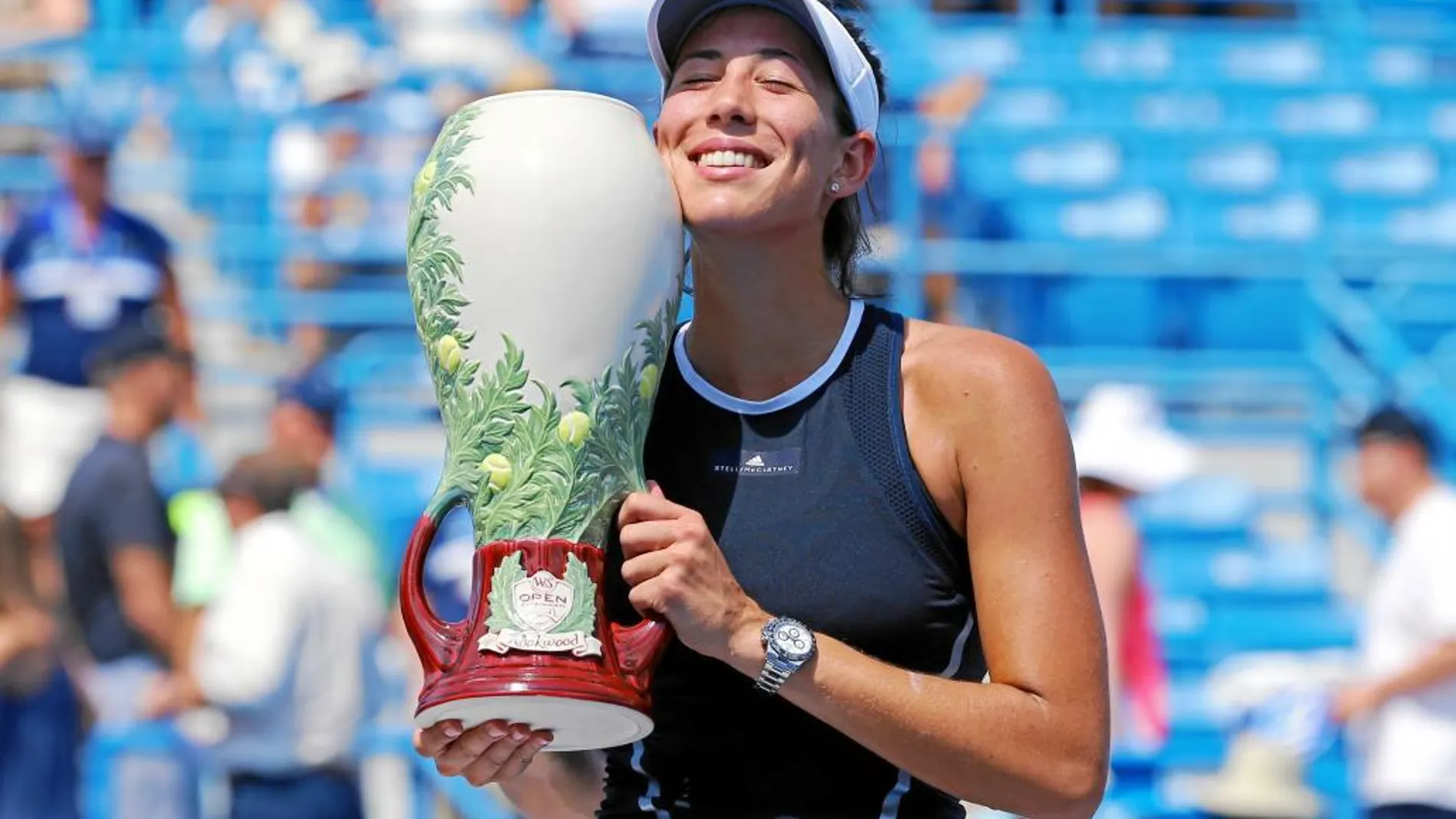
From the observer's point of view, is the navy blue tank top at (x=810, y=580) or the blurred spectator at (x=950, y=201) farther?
the blurred spectator at (x=950, y=201)

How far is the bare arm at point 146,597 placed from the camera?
18.3 feet

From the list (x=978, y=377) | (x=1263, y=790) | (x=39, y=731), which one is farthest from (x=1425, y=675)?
(x=39, y=731)

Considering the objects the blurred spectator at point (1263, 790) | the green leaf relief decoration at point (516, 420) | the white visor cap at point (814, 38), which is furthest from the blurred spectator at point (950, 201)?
the green leaf relief decoration at point (516, 420)

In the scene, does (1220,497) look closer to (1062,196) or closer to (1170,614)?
(1170,614)

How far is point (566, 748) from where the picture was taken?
2023 mm

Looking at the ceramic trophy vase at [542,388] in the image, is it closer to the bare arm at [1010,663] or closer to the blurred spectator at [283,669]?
the bare arm at [1010,663]

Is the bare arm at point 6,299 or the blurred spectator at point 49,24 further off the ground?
the blurred spectator at point 49,24

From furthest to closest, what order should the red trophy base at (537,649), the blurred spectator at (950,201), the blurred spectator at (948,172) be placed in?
the blurred spectator at (948,172) < the blurred spectator at (950,201) < the red trophy base at (537,649)

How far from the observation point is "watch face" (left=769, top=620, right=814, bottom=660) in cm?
189

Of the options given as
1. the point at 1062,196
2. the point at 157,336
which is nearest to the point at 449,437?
the point at 157,336

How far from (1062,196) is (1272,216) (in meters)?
0.90

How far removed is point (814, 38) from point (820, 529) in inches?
19.6

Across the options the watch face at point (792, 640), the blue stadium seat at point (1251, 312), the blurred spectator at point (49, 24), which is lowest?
the watch face at point (792, 640)

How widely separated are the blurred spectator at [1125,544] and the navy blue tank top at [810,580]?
296 centimetres
